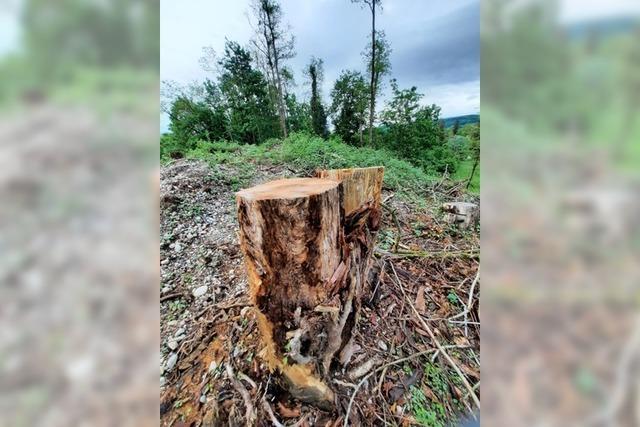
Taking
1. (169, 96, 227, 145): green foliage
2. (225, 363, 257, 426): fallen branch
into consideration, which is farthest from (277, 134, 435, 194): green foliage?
(225, 363, 257, 426): fallen branch

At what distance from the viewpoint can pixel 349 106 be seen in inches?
113

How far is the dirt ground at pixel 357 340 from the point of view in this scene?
33.2 inches

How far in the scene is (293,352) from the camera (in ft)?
2.44

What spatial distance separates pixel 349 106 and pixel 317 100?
364mm

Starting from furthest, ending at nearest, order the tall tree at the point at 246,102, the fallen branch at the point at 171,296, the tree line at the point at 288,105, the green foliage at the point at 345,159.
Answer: the tall tree at the point at 246,102, the green foliage at the point at 345,159, the tree line at the point at 288,105, the fallen branch at the point at 171,296

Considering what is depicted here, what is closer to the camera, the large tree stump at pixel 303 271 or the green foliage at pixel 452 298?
the large tree stump at pixel 303 271

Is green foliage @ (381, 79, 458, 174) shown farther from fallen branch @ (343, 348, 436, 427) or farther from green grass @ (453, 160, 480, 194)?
fallen branch @ (343, 348, 436, 427)

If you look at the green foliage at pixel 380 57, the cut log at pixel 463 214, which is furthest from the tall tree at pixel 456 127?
the green foliage at pixel 380 57

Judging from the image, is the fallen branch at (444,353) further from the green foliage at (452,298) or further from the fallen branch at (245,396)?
the fallen branch at (245,396)
